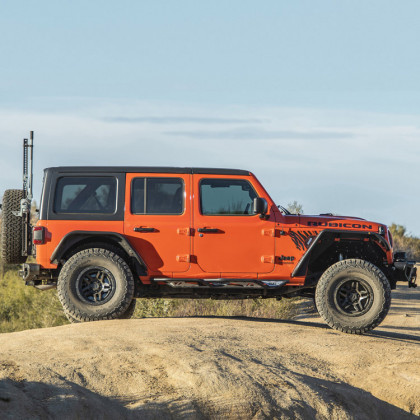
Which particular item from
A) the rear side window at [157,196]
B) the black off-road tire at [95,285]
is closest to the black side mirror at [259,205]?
the rear side window at [157,196]

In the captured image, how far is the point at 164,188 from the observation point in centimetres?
1040

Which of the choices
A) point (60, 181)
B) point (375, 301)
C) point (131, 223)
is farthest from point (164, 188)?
point (375, 301)

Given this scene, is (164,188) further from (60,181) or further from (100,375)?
(100,375)

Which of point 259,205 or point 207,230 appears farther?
point 207,230

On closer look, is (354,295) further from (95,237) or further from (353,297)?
(95,237)

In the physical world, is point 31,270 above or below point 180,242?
below

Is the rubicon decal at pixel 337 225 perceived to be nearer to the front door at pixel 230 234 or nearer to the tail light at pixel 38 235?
the front door at pixel 230 234

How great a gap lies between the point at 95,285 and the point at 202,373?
300 cm

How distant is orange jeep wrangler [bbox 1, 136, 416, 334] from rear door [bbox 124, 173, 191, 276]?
0.01m

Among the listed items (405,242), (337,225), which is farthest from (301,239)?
(405,242)

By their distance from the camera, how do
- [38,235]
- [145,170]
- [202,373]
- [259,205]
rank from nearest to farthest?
[202,373], [259,205], [38,235], [145,170]

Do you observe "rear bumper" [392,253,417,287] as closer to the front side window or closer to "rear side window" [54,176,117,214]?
the front side window

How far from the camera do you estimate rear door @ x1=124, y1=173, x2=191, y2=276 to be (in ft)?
33.7

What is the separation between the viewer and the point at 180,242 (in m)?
10.3
